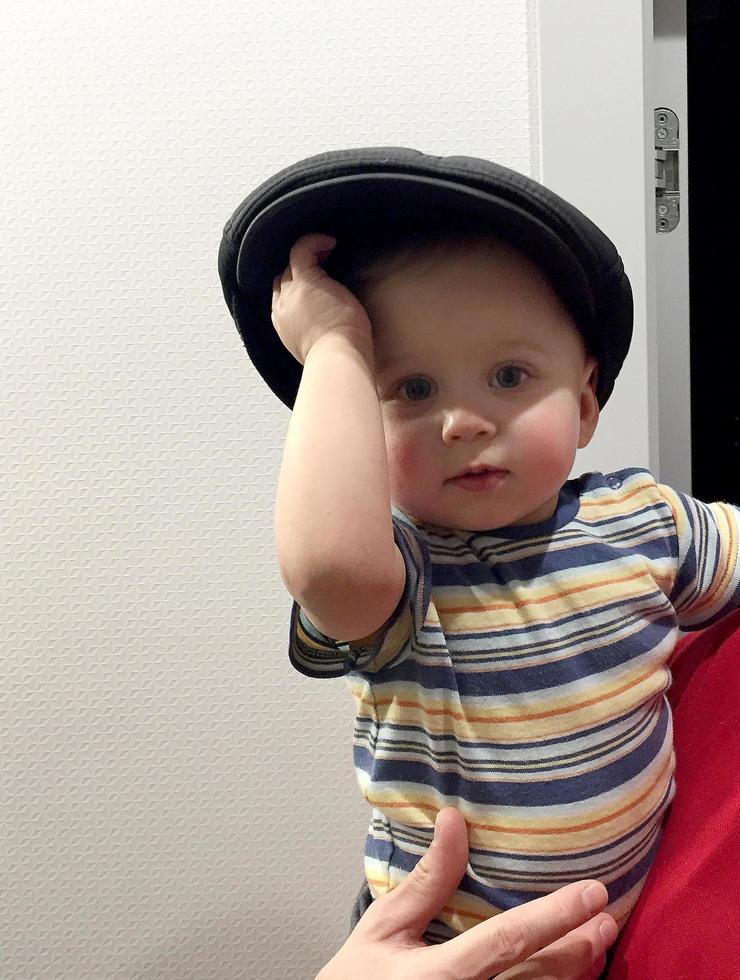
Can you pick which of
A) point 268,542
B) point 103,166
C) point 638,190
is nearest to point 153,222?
point 103,166

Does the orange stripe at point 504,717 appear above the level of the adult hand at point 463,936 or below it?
above

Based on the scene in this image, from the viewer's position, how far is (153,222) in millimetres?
914

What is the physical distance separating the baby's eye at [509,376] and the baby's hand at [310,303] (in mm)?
84

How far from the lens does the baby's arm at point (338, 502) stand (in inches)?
16.5

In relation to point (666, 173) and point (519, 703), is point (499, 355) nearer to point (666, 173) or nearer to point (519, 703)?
point (519, 703)

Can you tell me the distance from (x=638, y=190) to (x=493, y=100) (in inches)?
7.4

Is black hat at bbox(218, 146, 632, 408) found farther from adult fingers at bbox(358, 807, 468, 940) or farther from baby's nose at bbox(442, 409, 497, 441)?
adult fingers at bbox(358, 807, 468, 940)

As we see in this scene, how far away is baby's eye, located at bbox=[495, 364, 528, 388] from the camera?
508mm

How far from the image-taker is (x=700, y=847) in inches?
20.5

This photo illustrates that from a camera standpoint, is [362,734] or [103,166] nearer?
[362,734]

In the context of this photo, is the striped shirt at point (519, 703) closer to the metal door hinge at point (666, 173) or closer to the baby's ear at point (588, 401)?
the baby's ear at point (588, 401)

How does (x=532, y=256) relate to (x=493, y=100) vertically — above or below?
below

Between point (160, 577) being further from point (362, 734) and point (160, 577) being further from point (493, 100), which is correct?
point (493, 100)

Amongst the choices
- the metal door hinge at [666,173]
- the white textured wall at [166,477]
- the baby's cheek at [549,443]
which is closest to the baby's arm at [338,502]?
the baby's cheek at [549,443]
